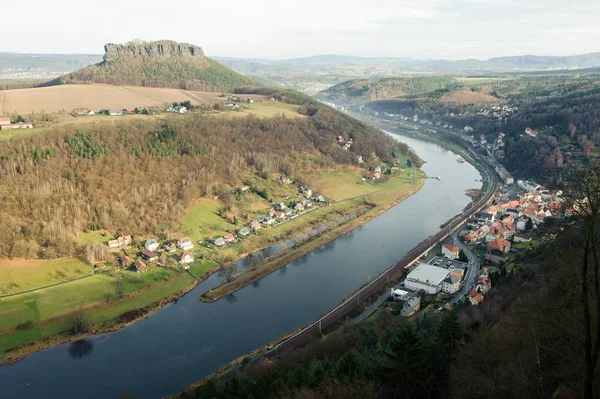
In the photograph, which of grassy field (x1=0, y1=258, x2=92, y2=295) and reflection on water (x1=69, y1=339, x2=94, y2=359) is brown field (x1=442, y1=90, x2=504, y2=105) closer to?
grassy field (x1=0, y1=258, x2=92, y2=295)

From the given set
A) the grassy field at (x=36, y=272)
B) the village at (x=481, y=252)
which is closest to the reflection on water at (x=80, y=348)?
the grassy field at (x=36, y=272)

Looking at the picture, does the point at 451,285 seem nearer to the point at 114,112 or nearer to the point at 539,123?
the point at 114,112

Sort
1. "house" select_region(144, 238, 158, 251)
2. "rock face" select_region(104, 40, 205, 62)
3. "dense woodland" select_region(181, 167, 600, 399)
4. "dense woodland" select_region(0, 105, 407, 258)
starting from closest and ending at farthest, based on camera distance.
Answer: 1. "dense woodland" select_region(181, 167, 600, 399)
2. "dense woodland" select_region(0, 105, 407, 258)
3. "house" select_region(144, 238, 158, 251)
4. "rock face" select_region(104, 40, 205, 62)

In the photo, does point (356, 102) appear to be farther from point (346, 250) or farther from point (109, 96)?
point (346, 250)

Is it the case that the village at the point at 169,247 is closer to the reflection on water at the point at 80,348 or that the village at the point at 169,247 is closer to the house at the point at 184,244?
the house at the point at 184,244

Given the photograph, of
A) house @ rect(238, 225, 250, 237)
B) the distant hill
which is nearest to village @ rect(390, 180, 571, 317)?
house @ rect(238, 225, 250, 237)
